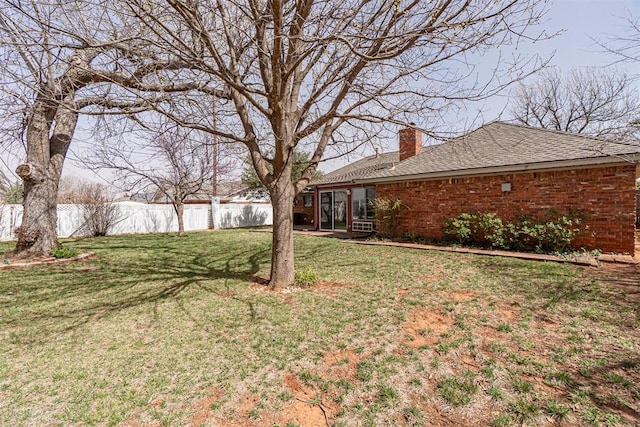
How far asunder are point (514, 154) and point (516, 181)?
1022mm

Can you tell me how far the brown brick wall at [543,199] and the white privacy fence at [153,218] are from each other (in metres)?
13.2

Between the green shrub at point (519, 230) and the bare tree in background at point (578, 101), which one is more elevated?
the bare tree in background at point (578, 101)

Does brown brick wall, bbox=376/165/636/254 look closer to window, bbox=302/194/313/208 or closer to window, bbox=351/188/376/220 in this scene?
window, bbox=351/188/376/220

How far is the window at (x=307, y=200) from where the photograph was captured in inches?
748

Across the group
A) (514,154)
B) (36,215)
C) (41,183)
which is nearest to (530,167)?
(514,154)

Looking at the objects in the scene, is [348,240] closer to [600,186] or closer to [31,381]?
[600,186]

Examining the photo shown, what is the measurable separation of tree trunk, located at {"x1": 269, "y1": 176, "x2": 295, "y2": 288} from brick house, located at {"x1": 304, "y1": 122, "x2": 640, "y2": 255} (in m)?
1.91

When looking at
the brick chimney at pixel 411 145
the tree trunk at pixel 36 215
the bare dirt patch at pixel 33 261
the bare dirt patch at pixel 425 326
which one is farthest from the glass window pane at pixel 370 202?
the tree trunk at pixel 36 215

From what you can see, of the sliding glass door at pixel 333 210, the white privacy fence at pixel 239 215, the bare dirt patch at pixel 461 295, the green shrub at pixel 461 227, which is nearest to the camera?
the bare dirt patch at pixel 461 295

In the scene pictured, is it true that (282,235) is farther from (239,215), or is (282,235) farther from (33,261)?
(239,215)

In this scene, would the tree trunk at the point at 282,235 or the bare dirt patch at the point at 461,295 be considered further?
the tree trunk at the point at 282,235

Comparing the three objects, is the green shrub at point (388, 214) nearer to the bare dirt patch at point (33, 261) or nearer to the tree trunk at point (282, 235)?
the tree trunk at point (282, 235)

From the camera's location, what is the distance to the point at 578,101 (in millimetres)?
20344

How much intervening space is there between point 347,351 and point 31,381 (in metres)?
2.93
